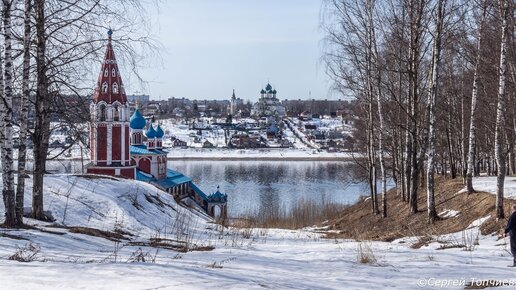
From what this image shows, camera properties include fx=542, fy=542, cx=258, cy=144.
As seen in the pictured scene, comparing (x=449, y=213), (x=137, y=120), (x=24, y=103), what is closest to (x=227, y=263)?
(x=24, y=103)

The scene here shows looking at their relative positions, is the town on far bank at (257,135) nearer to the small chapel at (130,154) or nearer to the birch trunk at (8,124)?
the small chapel at (130,154)

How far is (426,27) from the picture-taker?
13.8 meters

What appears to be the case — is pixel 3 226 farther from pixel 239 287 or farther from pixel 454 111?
pixel 454 111

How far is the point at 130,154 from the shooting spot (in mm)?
45625

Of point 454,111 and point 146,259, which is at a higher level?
point 454,111

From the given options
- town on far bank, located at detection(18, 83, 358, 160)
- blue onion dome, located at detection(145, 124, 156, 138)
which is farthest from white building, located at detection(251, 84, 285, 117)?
blue onion dome, located at detection(145, 124, 156, 138)

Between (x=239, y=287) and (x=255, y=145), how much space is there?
372 ft

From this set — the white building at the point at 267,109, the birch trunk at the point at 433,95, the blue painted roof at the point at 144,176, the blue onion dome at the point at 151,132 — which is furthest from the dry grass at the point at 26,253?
the white building at the point at 267,109

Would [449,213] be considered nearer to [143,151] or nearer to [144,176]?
[144,176]

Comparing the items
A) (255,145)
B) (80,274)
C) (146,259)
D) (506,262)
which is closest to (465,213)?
(506,262)

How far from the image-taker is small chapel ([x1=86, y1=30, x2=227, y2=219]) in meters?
35.6

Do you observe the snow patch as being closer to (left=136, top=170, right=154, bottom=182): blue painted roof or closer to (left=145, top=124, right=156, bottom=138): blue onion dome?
(left=136, top=170, right=154, bottom=182): blue painted roof

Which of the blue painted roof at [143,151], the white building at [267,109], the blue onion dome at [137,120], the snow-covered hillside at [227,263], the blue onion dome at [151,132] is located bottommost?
the blue painted roof at [143,151]

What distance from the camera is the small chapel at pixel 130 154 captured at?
3559 cm
